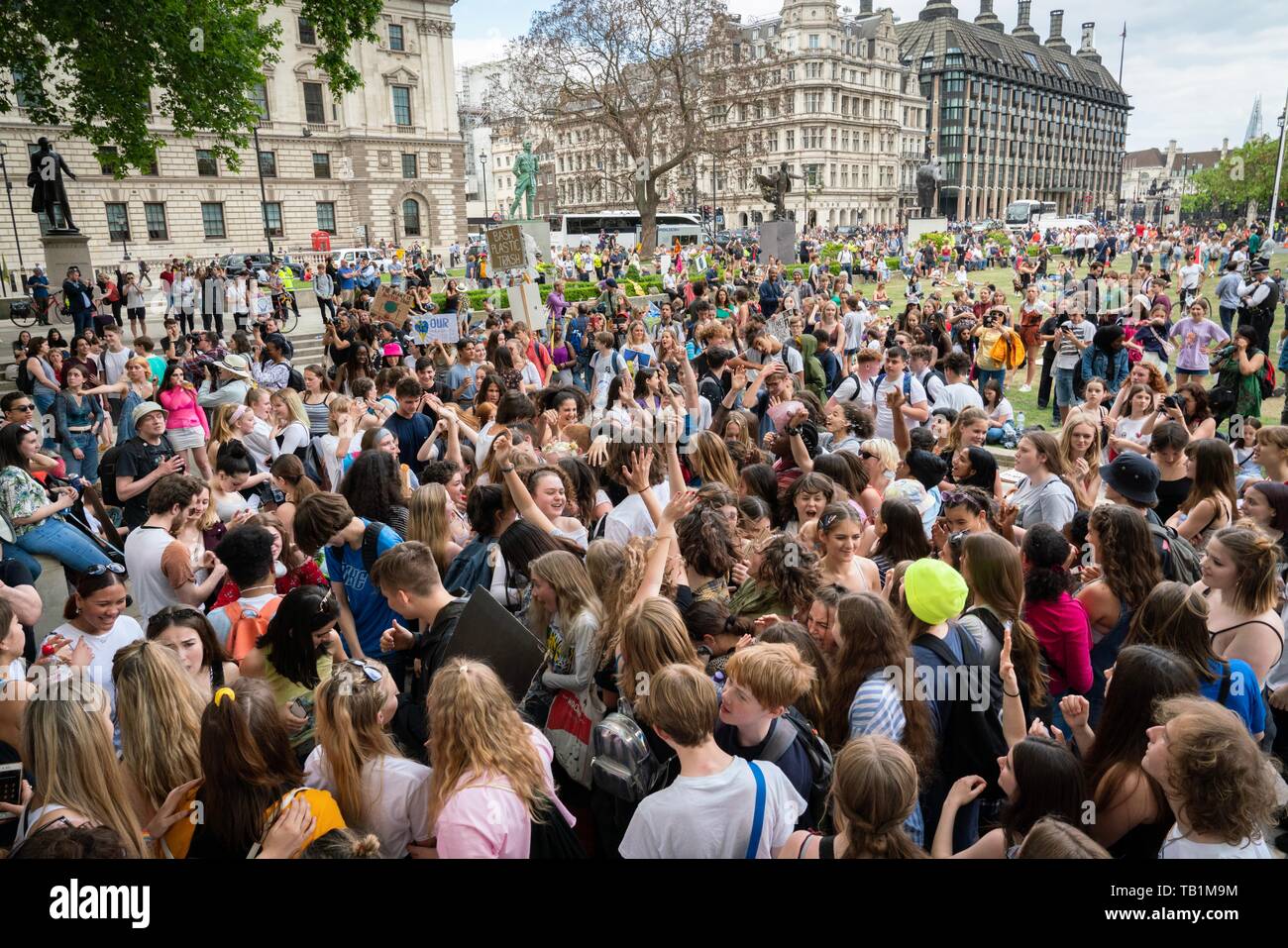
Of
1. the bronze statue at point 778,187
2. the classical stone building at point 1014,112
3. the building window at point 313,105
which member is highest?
the classical stone building at point 1014,112

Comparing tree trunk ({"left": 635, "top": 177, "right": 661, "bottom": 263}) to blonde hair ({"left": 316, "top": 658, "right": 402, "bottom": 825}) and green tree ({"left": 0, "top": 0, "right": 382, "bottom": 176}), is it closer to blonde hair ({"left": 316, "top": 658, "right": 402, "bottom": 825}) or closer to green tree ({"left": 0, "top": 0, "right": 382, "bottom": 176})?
green tree ({"left": 0, "top": 0, "right": 382, "bottom": 176})

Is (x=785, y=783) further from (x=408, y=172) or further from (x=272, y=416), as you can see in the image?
(x=408, y=172)

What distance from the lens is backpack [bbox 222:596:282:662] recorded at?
379 centimetres

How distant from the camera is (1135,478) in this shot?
15.8 ft

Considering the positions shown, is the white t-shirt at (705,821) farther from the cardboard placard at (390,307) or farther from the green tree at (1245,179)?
the green tree at (1245,179)

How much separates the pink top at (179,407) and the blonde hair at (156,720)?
5075 mm

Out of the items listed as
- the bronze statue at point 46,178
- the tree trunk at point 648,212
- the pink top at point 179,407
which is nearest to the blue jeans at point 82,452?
the pink top at point 179,407

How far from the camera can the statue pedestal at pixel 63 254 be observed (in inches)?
786

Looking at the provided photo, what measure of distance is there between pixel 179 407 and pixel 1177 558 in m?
7.70

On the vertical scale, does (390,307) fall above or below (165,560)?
above

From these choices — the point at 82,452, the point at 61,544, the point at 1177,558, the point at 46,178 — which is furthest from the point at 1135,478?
the point at 46,178

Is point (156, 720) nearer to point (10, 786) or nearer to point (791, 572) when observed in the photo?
point (10, 786)

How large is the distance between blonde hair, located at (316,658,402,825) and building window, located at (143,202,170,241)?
55947 millimetres

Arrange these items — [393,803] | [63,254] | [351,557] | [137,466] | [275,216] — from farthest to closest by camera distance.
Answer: [275,216] < [63,254] < [137,466] < [351,557] < [393,803]
